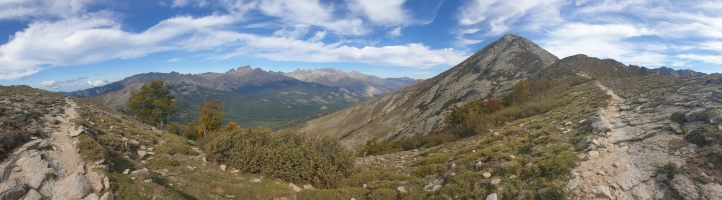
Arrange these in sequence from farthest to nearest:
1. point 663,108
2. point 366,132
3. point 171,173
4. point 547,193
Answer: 1. point 366,132
2. point 663,108
3. point 171,173
4. point 547,193

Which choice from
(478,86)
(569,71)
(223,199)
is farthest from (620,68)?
(223,199)

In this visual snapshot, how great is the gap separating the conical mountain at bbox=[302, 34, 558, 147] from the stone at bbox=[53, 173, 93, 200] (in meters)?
62.6

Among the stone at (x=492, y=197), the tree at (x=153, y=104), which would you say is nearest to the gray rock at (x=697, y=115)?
the stone at (x=492, y=197)

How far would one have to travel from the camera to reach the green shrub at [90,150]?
15797mm

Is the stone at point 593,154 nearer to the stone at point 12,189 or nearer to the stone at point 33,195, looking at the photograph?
the stone at point 33,195

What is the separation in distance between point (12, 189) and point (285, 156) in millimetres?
10235

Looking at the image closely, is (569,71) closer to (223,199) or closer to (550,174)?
(550,174)

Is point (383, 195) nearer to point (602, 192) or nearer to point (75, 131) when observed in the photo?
point (602, 192)

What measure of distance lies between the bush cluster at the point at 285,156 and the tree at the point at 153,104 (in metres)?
40.8

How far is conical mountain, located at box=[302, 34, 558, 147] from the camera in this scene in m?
95.4

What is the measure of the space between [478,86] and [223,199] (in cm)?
10046

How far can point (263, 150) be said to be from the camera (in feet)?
64.6

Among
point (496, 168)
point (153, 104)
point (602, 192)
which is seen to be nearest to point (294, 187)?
point (496, 168)

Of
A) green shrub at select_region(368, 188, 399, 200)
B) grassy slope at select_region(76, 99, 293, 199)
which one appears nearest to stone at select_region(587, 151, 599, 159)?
green shrub at select_region(368, 188, 399, 200)
